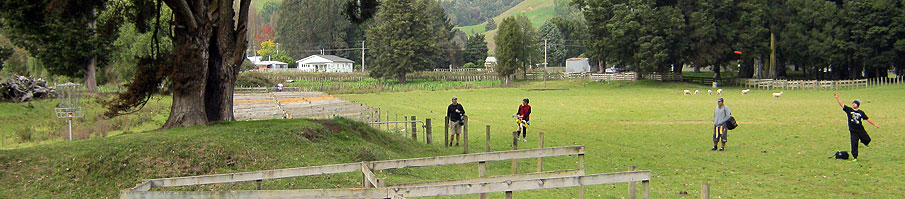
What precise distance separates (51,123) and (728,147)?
25946 mm

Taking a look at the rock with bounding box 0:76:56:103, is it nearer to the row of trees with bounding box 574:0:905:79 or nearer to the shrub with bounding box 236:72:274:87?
the shrub with bounding box 236:72:274:87

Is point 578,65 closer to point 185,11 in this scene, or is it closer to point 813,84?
point 813,84

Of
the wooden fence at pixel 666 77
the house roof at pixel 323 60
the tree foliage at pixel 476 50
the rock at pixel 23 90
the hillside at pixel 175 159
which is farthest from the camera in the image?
the tree foliage at pixel 476 50

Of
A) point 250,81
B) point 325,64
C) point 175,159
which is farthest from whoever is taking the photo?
point 325,64

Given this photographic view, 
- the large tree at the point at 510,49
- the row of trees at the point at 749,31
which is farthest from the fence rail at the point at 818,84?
the large tree at the point at 510,49

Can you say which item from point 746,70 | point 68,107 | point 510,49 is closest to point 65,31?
point 68,107

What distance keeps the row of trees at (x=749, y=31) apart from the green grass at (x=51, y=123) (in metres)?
44.3

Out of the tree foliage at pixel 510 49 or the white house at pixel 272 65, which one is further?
the white house at pixel 272 65

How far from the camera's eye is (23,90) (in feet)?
118

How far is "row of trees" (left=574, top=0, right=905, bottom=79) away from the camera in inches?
2552

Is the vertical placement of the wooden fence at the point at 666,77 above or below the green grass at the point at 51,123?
above

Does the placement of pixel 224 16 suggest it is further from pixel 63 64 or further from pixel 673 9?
pixel 673 9

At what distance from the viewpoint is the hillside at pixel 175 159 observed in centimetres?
1239

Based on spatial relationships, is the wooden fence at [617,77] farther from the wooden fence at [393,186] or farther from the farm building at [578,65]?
the wooden fence at [393,186]
